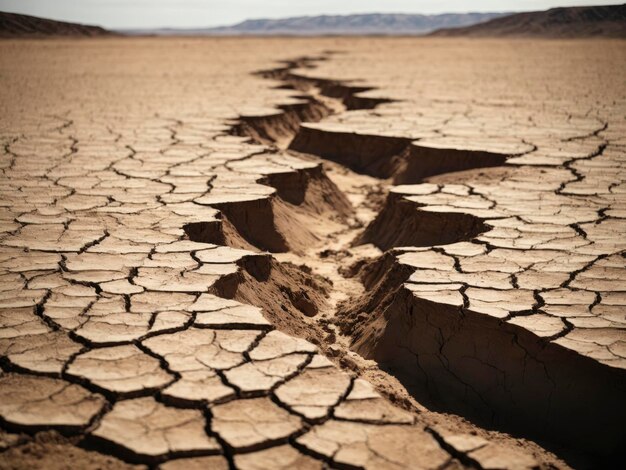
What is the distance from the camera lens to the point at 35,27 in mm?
39438

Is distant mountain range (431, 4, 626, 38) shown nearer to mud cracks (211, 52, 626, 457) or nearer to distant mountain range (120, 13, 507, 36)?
mud cracks (211, 52, 626, 457)

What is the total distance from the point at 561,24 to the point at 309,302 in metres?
51.1

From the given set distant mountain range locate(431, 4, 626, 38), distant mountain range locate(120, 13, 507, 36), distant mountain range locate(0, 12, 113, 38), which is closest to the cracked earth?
distant mountain range locate(0, 12, 113, 38)

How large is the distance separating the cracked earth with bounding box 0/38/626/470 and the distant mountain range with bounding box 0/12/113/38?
34372 mm

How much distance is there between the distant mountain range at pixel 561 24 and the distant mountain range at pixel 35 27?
2827cm

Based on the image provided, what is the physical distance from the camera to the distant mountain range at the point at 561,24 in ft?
143

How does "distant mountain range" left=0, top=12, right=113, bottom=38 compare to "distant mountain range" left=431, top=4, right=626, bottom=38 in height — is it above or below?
below

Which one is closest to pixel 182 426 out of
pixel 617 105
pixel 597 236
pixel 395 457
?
pixel 395 457

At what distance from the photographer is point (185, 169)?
16.9 feet

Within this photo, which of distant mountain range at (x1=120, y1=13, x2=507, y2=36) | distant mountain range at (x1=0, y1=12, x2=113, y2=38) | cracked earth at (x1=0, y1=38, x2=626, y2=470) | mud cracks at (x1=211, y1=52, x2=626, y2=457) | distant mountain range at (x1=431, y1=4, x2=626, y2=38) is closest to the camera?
cracked earth at (x1=0, y1=38, x2=626, y2=470)

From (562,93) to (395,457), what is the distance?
30.6 feet

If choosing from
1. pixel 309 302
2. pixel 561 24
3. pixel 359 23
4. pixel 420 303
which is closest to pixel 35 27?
pixel 561 24

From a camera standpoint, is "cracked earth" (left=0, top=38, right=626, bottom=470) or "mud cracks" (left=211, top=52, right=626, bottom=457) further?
"mud cracks" (left=211, top=52, right=626, bottom=457)

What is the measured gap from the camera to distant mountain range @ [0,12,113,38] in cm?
3703
